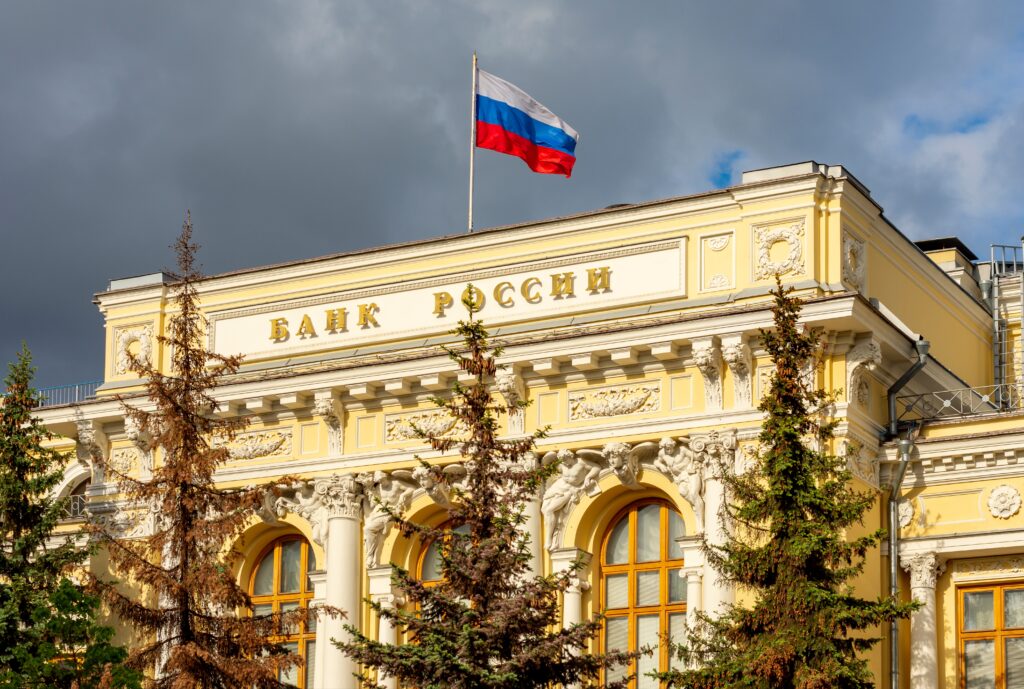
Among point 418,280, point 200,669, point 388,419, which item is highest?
point 418,280

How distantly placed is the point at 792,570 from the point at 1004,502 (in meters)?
5.70

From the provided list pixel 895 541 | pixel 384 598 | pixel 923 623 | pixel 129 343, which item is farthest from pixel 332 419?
pixel 923 623

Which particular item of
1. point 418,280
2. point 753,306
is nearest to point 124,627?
point 418,280

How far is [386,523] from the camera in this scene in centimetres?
3322

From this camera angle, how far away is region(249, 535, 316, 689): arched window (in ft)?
112

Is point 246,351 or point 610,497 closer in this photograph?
point 610,497

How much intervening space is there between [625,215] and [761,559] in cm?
805

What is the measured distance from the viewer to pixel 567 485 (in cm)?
3186

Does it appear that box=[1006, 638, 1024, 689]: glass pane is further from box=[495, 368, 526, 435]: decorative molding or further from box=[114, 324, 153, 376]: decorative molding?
box=[114, 324, 153, 376]: decorative molding

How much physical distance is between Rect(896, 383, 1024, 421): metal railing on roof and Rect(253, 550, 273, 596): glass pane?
10102mm

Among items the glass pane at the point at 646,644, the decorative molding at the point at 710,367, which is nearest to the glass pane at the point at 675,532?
the glass pane at the point at 646,644

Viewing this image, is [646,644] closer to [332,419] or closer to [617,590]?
[617,590]

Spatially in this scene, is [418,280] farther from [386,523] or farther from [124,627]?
[124,627]

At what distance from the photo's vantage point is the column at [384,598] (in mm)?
32719
